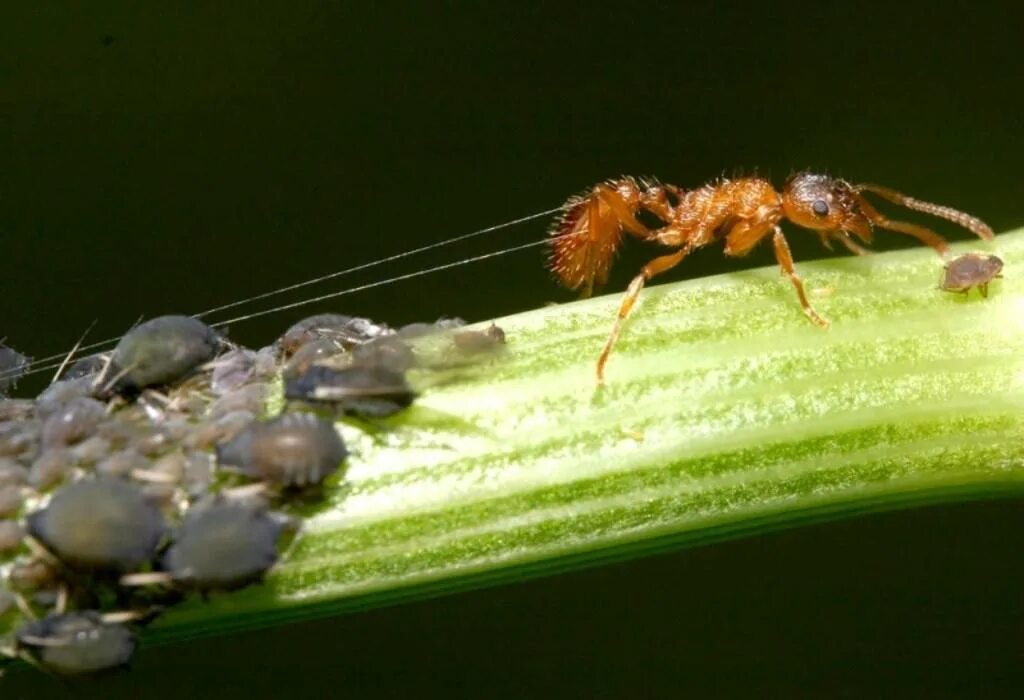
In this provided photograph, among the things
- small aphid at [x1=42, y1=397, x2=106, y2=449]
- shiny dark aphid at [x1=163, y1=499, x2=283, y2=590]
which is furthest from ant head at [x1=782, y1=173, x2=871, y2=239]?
small aphid at [x1=42, y1=397, x2=106, y2=449]

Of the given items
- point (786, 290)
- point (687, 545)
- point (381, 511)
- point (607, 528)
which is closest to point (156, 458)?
point (381, 511)

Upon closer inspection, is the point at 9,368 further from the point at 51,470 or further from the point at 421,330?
the point at 421,330

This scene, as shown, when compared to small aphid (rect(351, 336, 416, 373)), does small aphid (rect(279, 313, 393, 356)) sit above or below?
above

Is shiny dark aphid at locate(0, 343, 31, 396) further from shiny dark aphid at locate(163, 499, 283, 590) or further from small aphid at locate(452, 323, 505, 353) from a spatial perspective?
small aphid at locate(452, 323, 505, 353)

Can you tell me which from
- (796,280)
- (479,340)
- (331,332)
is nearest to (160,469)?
(331,332)

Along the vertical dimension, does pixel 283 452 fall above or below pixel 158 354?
below

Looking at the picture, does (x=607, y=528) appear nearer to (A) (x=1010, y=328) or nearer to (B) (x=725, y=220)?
(A) (x=1010, y=328)
